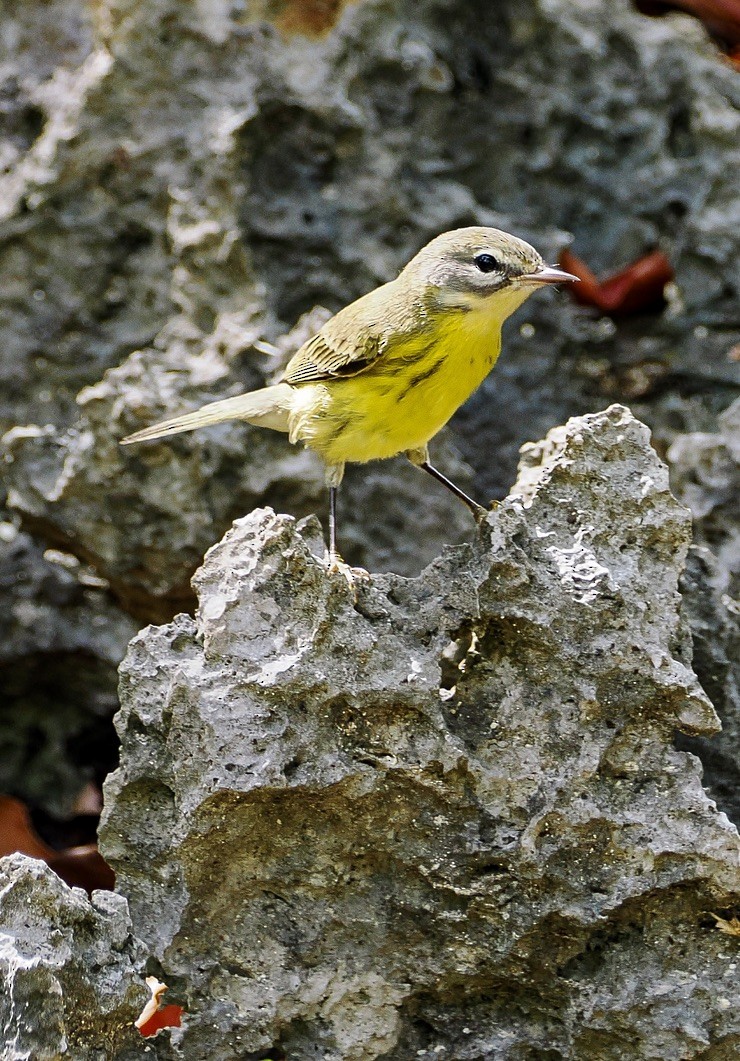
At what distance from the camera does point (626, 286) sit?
5238 millimetres

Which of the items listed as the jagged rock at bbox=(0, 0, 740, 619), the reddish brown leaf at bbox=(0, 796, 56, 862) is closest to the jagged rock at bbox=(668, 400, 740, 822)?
the jagged rock at bbox=(0, 0, 740, 619)

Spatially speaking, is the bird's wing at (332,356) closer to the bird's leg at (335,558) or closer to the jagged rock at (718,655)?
the bird's leg at (335,558)

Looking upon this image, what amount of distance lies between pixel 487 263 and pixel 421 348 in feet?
1.04

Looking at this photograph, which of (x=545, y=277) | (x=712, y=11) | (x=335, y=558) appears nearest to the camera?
(x=335, y=558)

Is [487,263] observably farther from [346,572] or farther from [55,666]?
[55,666]

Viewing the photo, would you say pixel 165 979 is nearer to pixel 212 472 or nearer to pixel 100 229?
pixel 212 472

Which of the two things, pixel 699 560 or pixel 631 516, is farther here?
pixel 699 560

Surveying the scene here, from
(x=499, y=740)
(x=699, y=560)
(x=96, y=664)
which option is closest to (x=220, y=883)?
(x=499, y=740)

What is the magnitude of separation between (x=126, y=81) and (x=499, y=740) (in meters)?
3.21

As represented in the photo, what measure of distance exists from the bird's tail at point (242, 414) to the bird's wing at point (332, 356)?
7 centimetres

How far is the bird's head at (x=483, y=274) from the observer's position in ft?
12.1

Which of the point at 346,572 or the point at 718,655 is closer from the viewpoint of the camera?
the point at 346,572

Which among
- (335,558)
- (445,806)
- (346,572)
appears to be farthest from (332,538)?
(445,806)

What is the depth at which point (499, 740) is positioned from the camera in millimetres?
2885
